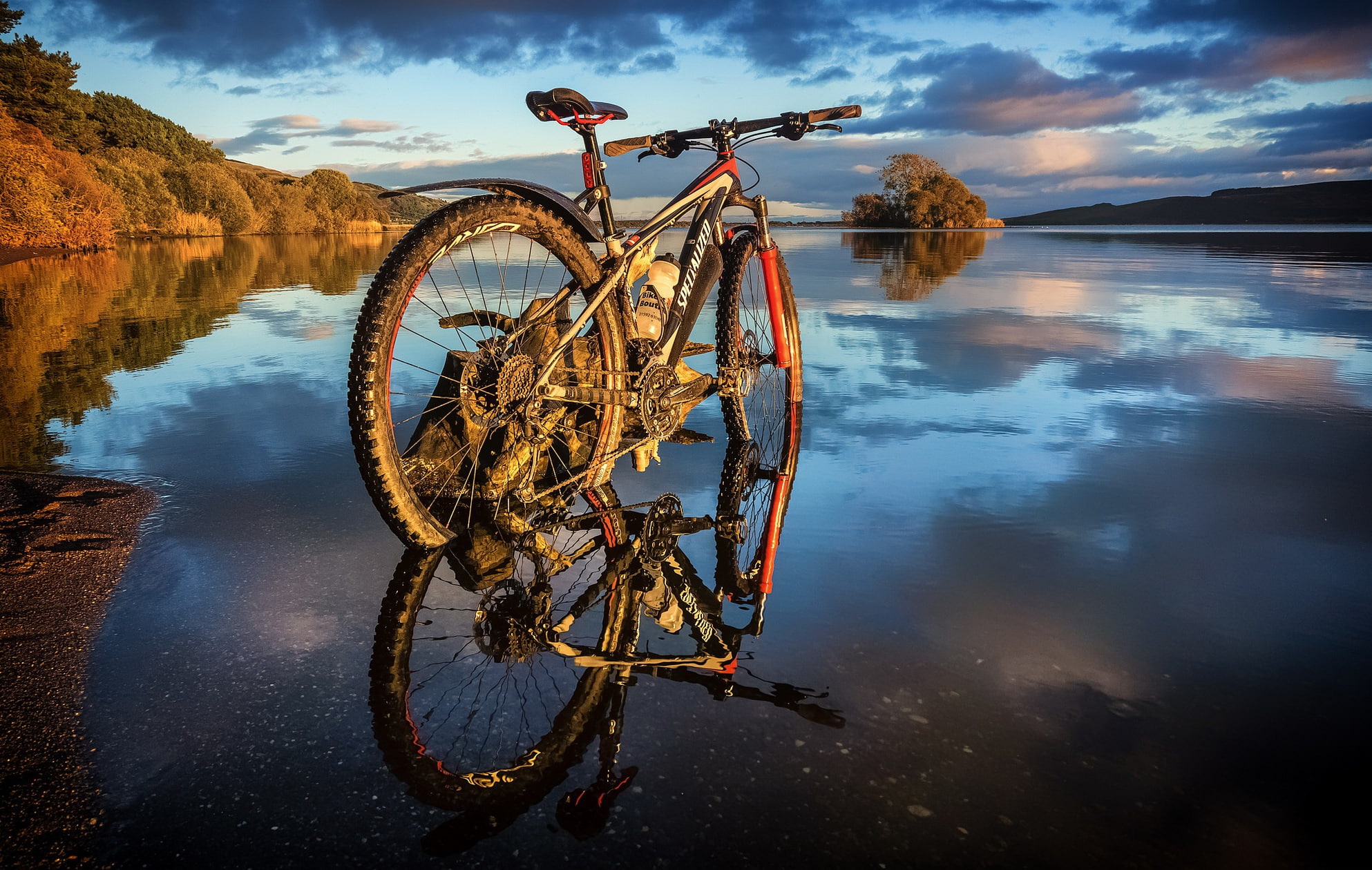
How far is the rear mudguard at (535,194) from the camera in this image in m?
3.39

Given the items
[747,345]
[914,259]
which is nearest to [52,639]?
[747,345]

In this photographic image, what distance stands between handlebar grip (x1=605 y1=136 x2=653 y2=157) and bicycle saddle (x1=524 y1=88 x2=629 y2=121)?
0.65 metres

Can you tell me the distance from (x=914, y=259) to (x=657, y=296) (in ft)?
70.6

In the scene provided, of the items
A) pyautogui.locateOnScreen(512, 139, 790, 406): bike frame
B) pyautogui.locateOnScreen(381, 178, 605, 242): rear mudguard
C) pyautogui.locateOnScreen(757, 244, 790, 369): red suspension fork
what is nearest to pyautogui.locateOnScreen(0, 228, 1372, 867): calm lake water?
pyautogui.locateOnScreen(757, 244, 790, 369): red suspension fork

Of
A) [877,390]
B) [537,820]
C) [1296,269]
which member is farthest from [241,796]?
[1296,269]

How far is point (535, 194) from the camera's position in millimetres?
3803

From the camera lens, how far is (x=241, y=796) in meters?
1.93

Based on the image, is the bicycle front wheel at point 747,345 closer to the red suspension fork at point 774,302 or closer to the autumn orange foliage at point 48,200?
the red suspension fork at point 774,302

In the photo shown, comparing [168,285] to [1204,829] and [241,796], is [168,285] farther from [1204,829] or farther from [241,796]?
[1204,829]

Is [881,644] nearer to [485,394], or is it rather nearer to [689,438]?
[485,394]

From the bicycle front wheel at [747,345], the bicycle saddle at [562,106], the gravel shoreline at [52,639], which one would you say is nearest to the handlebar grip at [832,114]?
the bicycle front wheel at [747,345]

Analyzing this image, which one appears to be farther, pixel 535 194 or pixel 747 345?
pixel 747 345

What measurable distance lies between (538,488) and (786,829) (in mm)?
2794

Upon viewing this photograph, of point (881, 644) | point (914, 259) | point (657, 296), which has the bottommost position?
point (881, 644)
